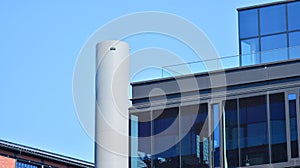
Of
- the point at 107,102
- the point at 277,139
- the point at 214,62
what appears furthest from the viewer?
the point at 214,62

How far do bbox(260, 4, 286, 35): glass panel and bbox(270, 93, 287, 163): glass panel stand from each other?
5.74 metres

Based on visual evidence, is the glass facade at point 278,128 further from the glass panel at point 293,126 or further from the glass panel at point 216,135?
the glass panel at point 216,135

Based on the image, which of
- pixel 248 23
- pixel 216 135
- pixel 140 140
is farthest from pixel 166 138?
pixel 248 23

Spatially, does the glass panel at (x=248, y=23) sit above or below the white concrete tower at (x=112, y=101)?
above

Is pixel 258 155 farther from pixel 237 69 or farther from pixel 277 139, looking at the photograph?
pixel 237 69

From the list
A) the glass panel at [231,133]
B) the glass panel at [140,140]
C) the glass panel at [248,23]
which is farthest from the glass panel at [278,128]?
the glass panel at [248,23]

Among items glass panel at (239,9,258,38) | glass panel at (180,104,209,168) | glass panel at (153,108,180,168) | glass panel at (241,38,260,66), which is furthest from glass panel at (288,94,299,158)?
glass panel at (239,9,258,38)

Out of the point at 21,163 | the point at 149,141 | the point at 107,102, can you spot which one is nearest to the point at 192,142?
the point at 149,141

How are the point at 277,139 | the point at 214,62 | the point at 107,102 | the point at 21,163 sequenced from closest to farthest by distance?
1. the point at 107,102
2. the point at 277,139
3. the point at 214,62
4. the point at 21,163

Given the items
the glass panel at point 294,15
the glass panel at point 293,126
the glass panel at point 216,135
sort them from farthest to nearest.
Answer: the glass panel at point 294,15, the glass panel at point 216,135, the glass panel at point 293,126

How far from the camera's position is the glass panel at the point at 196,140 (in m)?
41.7

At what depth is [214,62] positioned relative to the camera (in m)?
42.6

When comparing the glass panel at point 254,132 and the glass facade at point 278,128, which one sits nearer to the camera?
the glass facade at point 278,128

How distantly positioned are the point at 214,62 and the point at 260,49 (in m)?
3.47
